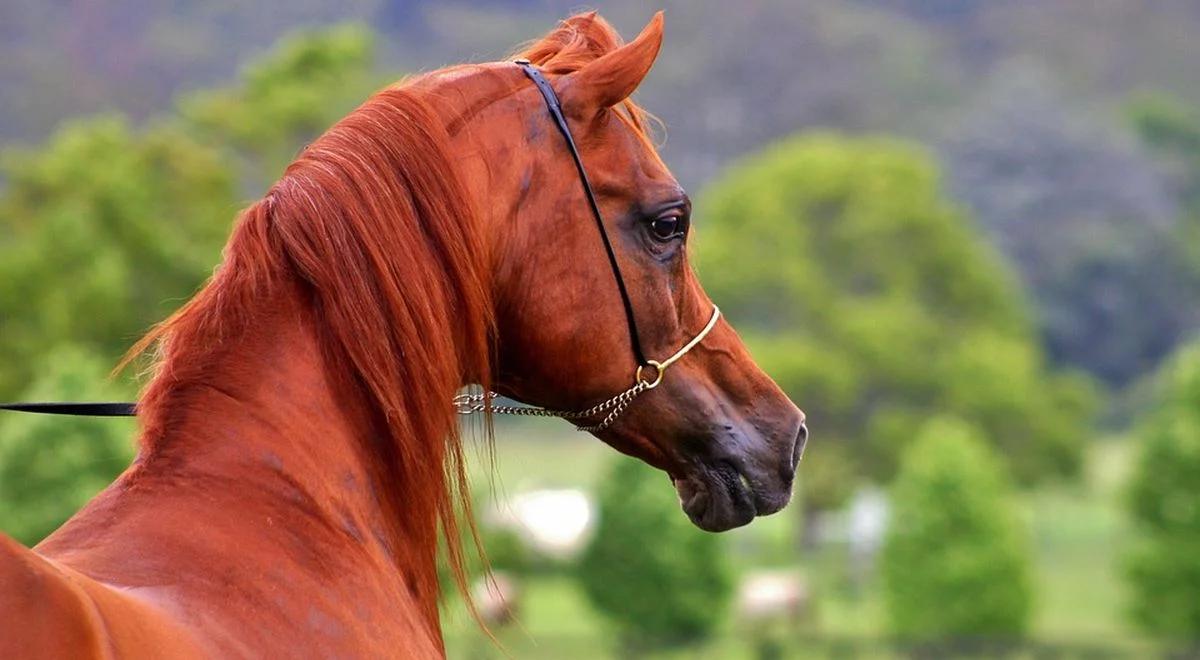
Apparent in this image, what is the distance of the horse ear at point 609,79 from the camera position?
2852 millimetres

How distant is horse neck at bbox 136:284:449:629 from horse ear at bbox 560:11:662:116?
0.62 metres

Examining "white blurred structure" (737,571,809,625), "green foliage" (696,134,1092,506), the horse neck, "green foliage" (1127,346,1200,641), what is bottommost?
"white blurred structure" (737,571,809,625)

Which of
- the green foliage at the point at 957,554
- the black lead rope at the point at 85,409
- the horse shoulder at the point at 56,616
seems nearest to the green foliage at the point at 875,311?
the green foliage at the point at 957,554

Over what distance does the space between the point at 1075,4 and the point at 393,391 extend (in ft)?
320

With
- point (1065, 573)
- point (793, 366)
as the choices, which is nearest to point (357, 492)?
point (793, 366)

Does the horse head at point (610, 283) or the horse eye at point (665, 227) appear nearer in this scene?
the horse head at point (610, 283)

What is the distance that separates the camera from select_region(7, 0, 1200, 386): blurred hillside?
51781 millimetres

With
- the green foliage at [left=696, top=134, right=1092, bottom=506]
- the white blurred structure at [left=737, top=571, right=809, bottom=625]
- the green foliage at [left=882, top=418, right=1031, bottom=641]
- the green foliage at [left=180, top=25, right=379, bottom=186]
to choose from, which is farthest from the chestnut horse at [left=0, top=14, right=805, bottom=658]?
the green foliage at [left=696, top=134, right=1092, bottom=506]

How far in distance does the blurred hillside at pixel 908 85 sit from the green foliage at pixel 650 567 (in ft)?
82.7

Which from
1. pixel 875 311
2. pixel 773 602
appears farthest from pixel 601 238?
A: pixel 875 311

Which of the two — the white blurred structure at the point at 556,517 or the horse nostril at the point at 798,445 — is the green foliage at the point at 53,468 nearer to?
the horse nostril at the point at 798,445

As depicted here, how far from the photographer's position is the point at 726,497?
3.05 metres

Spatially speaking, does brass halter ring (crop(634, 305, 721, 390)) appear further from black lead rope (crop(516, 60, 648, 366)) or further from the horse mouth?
the horse mouth

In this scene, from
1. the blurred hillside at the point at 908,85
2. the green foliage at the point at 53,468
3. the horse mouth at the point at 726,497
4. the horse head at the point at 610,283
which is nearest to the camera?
the horse head at the point at 610,283
